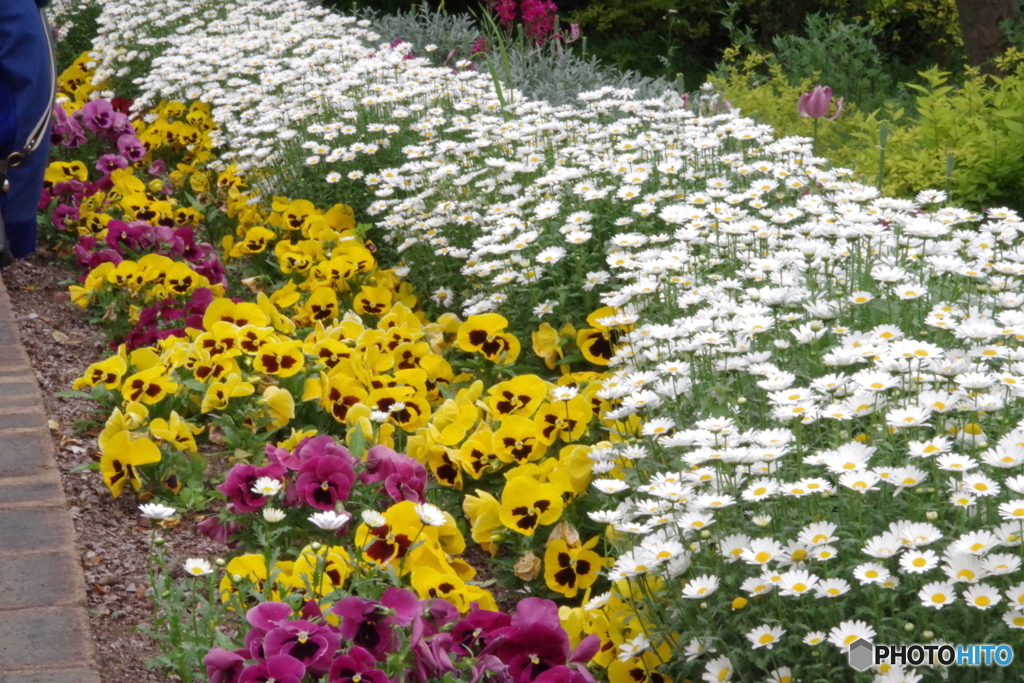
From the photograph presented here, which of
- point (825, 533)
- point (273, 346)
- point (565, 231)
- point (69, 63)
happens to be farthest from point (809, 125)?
point (69, 63)

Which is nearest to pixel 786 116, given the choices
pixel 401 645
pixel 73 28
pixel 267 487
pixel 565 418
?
pixel 565 418

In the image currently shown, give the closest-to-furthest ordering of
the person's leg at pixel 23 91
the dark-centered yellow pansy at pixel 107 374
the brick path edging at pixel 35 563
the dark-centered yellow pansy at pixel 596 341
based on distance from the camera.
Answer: the brick path edging at pixel 35 563, the person's leg at pixel 23 91, the dark-centered yellow pansy at pixel 107 374, the dark-centered yellow pansy at pixel 596 341

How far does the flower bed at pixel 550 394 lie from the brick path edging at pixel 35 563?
16 centimetres

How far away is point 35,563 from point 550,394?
1.36m

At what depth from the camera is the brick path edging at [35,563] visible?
6.86ft

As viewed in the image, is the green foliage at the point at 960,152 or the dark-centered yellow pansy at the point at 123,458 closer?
the dark-centered yellow pansy at the point at 123,458

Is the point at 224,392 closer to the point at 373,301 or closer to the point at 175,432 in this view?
the point at 175,432

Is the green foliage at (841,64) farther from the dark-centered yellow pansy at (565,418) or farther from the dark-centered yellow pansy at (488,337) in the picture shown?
the dark-centered yellow pansy at (565,418)

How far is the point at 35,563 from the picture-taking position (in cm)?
242

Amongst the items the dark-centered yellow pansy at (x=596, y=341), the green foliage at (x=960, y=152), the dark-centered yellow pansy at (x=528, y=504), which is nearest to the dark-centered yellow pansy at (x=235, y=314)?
the dark-centered yellow pansy at (x=596, y=341)

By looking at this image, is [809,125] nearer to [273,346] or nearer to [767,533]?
[273,346]

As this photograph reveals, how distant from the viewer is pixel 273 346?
10.6 ft

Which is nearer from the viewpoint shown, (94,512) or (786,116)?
(94,512)

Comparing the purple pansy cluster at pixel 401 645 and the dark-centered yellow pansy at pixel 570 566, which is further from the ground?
the purple pansy cluster at pixel 401 645
